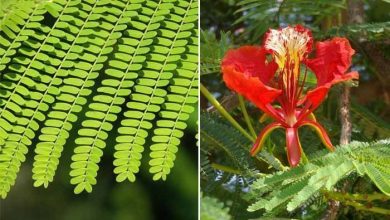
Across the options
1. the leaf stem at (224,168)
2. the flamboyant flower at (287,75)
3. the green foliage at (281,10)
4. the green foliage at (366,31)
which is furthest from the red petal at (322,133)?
the green foliage at (281,10)

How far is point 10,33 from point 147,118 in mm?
203

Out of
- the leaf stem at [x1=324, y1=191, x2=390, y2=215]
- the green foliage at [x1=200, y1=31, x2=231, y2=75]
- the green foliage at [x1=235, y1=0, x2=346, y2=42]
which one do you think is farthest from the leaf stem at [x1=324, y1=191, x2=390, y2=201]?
the green foliage at [x1=235, y1=0, x2=346, y2=42]

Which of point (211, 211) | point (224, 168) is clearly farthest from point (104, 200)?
point (211, 211)

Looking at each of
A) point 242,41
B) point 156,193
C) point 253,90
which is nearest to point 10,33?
point 253,90

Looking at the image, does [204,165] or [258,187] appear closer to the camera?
[258,187]

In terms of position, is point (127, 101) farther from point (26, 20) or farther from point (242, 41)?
point (242, 41)

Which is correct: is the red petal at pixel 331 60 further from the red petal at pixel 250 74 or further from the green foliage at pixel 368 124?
the green foliage at pixel 368 124

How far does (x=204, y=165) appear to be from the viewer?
113 cm

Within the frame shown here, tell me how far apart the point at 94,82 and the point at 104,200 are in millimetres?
460

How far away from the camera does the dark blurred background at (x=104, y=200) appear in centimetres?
133

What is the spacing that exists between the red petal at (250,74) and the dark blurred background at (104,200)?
291 millimetres

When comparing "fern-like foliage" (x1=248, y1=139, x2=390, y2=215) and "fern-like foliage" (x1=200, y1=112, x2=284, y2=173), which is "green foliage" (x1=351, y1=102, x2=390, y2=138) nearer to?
"fern-like foliage" (x1=200, y1=112, x2=284, y2=173)

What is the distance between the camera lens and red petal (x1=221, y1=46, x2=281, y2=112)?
979 millimetres

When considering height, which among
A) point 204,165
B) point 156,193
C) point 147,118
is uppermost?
point 147,118
